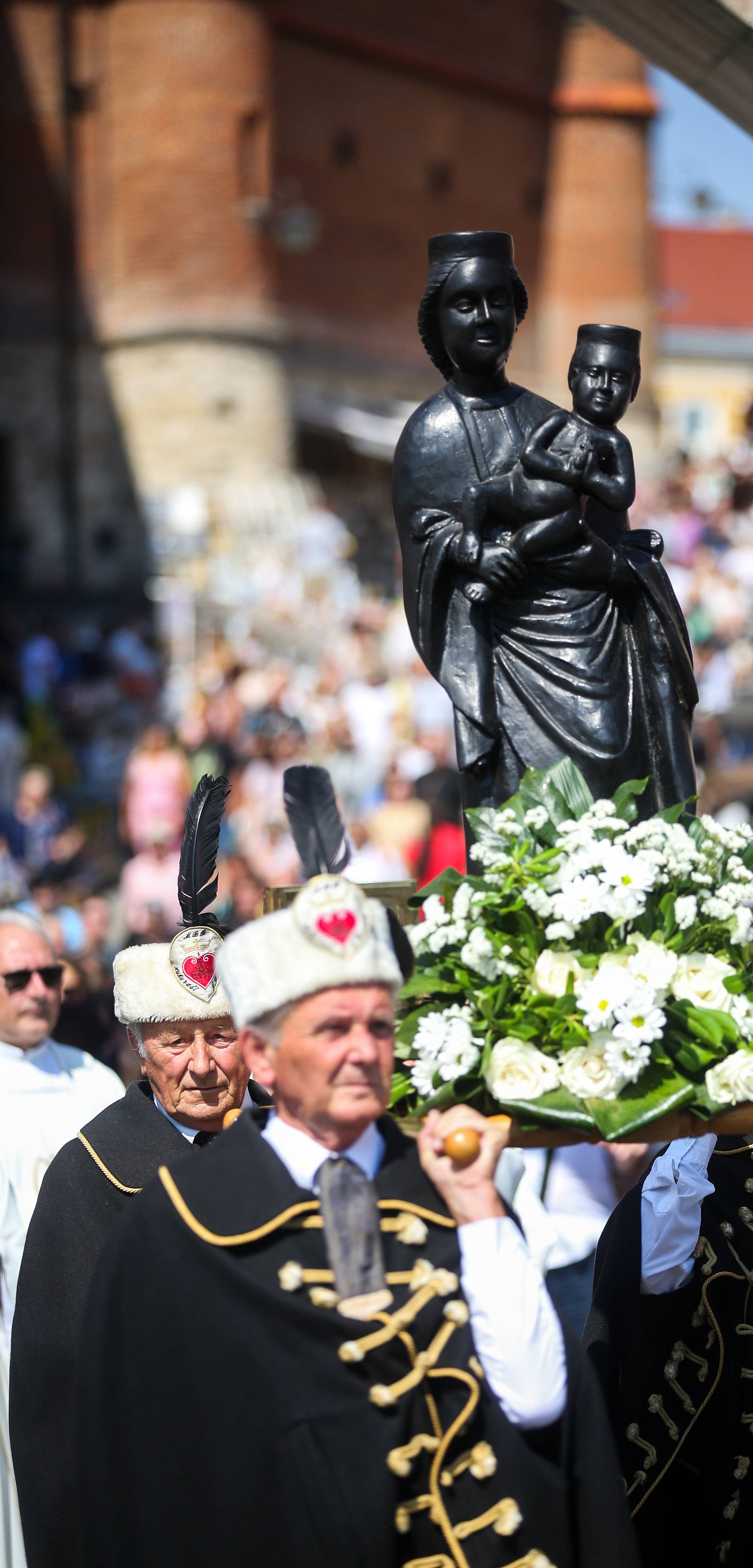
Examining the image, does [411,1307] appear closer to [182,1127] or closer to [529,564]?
[182,1127]

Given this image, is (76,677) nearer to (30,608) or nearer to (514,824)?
(30,608)

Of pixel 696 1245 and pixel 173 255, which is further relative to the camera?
pixel 173 255

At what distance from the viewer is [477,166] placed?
38562 mm

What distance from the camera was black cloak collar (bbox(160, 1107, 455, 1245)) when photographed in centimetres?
277

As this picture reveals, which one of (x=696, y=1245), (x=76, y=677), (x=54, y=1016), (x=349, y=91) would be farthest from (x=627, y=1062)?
(x=349, y=91)

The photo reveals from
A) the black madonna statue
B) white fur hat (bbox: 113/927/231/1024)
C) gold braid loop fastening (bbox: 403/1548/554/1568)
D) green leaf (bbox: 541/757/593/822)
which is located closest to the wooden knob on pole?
gold braid loop fastening (bbox: 403/1548/554/1568)

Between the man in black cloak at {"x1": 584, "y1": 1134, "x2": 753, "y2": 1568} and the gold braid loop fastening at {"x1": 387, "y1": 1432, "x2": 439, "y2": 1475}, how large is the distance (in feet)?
3.59

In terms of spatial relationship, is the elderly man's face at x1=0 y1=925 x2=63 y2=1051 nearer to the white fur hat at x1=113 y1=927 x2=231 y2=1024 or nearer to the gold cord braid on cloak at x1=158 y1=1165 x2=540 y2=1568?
the white fur hat at x1=113 y1=927 x2=231 y2=1024

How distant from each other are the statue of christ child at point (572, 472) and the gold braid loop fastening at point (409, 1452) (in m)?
1.62

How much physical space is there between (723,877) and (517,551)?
2.53 feet

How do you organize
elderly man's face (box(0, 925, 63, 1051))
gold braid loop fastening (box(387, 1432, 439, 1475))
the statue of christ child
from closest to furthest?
gold braid loop fastening (box(387, 1432, 439, 1475)) < the statue of christ child < elderly man's face (box(0, 925, 63, 1051))

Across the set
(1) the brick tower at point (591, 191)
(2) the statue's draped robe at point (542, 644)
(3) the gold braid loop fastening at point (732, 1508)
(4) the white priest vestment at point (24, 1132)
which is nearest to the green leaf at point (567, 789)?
(2) the statue's draped robe at point (542, 644)

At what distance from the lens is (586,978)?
3.05 m

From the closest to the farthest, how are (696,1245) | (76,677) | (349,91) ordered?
(696,1245) < (76,677) < (349,91)
